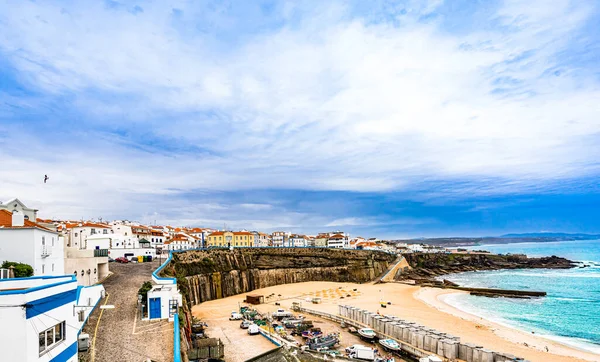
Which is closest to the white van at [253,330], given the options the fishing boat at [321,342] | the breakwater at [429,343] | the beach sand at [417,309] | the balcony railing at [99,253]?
the fishing boat at [321,342]

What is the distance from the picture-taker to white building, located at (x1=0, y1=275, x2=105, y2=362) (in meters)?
10.5

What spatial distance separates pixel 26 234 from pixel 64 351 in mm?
17650

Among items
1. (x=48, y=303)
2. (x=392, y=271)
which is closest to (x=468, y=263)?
(x=392, y=271)

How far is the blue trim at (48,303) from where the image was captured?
10831 millimetres

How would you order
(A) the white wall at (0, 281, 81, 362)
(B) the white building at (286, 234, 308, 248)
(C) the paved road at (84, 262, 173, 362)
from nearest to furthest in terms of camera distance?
(A) the white wall at (0, 281, 81, 362) → (C) the paved road at (84, 262, 173, 362) → (B) the white building at (286, 234, 308, 248)

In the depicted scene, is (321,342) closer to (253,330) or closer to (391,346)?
(391,346)

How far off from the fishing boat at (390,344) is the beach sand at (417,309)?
7971mm

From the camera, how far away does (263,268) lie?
75438 millimetres

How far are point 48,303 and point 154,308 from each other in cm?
1428

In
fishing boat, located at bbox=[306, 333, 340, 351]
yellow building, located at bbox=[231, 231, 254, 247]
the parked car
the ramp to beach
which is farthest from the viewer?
yellow building, located at bbox=[231, 231, 254, 247]

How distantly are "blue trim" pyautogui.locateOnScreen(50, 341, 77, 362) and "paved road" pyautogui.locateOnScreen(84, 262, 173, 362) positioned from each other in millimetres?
4800

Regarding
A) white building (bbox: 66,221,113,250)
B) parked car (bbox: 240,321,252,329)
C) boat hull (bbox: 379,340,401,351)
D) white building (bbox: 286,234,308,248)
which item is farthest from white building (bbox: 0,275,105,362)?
white building (bbox: 286,234,308,248)

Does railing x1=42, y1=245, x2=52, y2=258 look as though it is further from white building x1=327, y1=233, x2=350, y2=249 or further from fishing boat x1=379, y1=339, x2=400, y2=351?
white building x1=327, y1=233, x2=350, y2=249

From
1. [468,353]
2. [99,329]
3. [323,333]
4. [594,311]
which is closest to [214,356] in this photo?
[99,329]
